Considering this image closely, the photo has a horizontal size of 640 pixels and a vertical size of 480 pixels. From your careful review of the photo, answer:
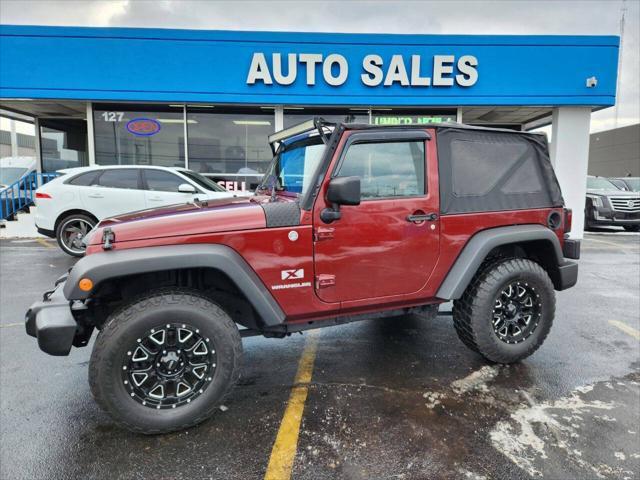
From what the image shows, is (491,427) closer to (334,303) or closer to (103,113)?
(334,303)

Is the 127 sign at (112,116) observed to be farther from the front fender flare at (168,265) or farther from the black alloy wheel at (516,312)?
the black alloy wheel at (516,312)

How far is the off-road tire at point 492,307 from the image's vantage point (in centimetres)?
347

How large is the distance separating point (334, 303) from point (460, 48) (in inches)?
402

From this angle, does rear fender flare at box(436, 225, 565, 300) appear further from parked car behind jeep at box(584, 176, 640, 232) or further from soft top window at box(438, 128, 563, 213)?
parked car behind jeep at box(584, 176, 640, 232)

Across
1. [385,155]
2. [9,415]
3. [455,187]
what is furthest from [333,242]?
[9,415]

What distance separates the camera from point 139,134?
11883 millimetres

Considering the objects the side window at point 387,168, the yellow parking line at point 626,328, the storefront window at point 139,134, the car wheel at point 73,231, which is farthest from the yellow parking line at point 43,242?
the yellow parking line at point 626,328

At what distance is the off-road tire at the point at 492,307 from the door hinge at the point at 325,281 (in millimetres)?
1245

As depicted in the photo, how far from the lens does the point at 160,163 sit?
12008 mm

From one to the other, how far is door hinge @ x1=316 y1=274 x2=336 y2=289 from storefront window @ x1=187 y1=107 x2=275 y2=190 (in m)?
9.30

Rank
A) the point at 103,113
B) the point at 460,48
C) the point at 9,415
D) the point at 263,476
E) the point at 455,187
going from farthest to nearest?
the point at 103,113 → the point at 460,48 → the point at 455,187 → the point at 9,415 → the point at 263,476

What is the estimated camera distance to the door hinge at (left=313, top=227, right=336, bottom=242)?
116 inches

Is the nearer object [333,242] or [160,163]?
[333,242]

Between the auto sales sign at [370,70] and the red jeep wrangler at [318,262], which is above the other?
the auto sales sign at [370,70]
